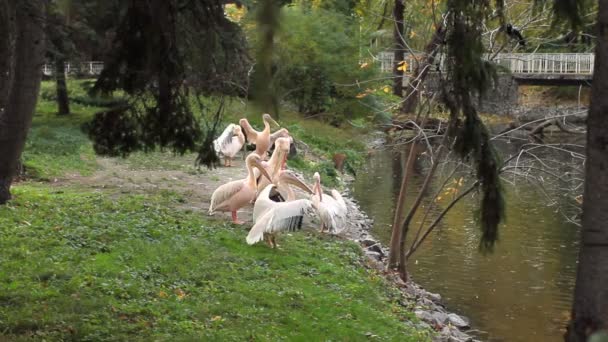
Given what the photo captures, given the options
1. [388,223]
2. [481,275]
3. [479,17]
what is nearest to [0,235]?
[479,17]

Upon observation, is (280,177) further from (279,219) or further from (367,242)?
(279,219)

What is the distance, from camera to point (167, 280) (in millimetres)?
9453

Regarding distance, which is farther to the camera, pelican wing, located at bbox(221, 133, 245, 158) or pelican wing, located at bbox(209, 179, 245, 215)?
pelican wing, located at bbox(221, 133, 245, 158)

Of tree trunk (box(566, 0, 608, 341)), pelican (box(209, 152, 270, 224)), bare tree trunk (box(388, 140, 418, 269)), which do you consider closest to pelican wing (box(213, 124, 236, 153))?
pelican (box(209, 152, 270, 224))

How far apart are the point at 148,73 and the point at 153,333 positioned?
2333mm

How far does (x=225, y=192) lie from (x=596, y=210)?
322 inches

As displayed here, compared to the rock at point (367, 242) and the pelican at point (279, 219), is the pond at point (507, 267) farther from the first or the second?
the pelican at point (279, 219)

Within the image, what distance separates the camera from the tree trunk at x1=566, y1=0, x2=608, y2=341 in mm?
5262

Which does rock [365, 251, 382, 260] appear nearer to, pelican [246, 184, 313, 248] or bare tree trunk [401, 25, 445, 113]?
pelican [246, 184, 313, 248]

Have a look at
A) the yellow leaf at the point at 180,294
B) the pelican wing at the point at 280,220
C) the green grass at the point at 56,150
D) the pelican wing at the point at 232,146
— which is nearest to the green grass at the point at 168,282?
the yellow leaf at the point at 180,294

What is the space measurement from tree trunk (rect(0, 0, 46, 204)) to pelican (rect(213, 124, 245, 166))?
8.82 metres

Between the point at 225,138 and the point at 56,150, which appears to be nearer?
the point at 56,150

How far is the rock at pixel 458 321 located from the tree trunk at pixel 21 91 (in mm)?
6232

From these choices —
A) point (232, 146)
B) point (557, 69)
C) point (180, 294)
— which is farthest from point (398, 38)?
point (557, 69)
